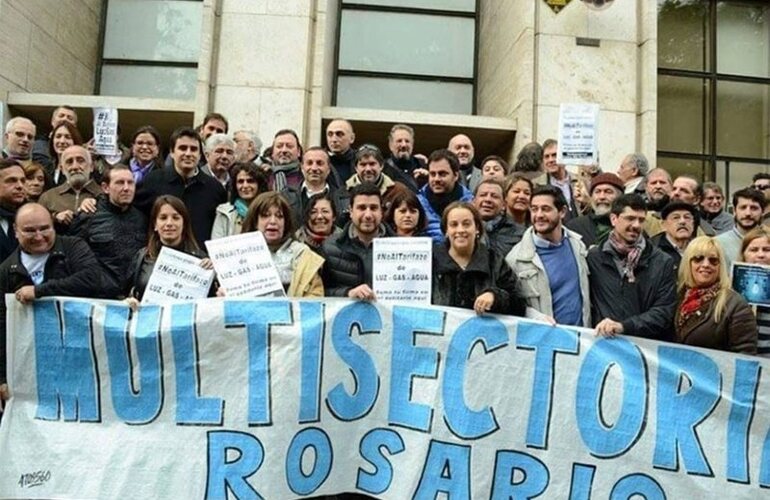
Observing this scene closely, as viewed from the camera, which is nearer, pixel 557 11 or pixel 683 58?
pixel 557 11

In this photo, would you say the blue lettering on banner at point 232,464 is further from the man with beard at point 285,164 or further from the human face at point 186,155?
the man with beard at point 285,164

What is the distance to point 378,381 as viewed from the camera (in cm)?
496

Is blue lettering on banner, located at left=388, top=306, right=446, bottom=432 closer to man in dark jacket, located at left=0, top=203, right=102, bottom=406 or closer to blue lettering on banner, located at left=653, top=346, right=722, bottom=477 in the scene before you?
blue lettering on banner, located at left=653, top=346, right=722, bottom=477

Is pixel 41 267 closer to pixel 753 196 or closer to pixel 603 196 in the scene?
pixel 603 196

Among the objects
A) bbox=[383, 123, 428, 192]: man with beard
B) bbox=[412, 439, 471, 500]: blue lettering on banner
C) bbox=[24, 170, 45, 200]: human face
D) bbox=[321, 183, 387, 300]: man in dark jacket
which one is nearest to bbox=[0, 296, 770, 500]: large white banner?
bbox=[412, 439, 471, 500]: blue lettering on banner

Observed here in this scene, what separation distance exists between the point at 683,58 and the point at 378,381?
33.5 ft

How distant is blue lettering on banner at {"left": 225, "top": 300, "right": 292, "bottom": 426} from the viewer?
4938 mm

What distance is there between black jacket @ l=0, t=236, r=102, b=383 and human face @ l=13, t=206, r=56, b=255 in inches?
3.0

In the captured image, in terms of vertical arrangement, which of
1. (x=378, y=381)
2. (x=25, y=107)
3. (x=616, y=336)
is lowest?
(x=378, y=381)

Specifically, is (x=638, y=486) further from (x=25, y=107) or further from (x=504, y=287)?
(x=25, y=107)

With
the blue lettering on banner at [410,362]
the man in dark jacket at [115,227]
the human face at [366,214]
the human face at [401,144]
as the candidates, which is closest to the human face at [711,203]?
the human face at [401,144]

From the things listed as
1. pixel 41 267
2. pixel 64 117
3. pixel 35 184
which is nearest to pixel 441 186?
pixel 41 267

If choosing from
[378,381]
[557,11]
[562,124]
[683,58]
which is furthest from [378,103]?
[378,381]

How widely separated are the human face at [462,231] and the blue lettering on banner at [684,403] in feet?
4.14
